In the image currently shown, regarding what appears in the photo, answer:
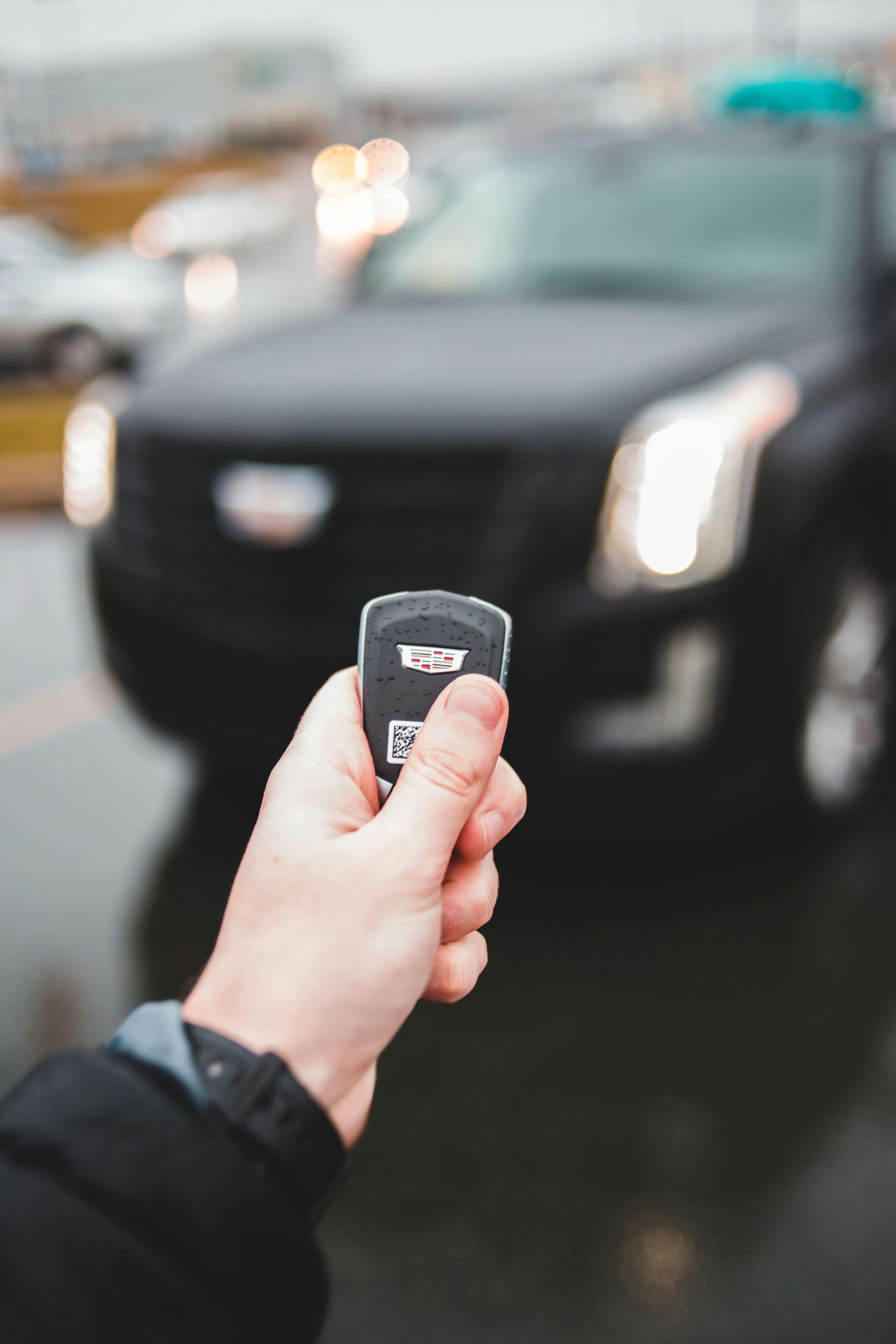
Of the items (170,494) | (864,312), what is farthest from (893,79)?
(170,494)

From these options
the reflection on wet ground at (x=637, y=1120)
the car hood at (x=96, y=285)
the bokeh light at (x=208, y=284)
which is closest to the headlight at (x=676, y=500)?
the reflection on wet ground at (x=637, y=1120)

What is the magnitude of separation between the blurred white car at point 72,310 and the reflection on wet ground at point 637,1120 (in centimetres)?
1029

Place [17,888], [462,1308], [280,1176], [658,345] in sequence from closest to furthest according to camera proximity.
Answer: [280,1176]
[462,1308]
[658,345]
[17,888]

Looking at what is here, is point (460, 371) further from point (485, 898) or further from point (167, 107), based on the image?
point (167, 107)

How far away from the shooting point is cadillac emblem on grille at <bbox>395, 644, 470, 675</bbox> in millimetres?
889

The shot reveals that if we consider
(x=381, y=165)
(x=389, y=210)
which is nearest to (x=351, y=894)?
(x=389, y=210)

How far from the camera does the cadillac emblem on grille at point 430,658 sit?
0.89m

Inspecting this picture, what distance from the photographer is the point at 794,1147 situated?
2.21 m

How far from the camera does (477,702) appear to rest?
86 cm

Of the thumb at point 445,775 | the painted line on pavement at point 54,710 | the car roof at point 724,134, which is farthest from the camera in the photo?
the painted line on pavement at point 54,710

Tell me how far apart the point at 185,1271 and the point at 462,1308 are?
1.41 metres

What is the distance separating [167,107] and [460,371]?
50.7m

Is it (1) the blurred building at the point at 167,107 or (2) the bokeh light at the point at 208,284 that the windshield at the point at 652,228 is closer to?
(2) the bokeh light at the point at 208,284

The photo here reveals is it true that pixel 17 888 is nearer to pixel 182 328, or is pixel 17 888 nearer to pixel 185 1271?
pixel 185 1271
